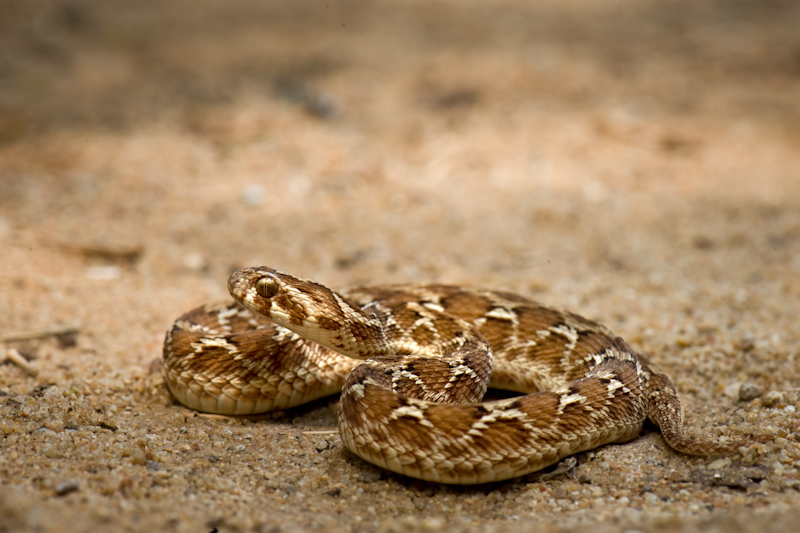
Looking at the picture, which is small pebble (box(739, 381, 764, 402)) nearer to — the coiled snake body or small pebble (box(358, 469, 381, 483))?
the coiled snake body

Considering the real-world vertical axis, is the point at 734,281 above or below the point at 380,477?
above

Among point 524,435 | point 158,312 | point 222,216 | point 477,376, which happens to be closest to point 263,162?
point 222,216

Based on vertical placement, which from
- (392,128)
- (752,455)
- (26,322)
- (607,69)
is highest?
(607,69)

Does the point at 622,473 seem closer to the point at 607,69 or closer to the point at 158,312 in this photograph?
the point at 158,312

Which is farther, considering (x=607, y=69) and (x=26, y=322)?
(x=607, y=69)

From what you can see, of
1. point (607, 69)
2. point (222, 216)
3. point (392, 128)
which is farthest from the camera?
point (607, 69)

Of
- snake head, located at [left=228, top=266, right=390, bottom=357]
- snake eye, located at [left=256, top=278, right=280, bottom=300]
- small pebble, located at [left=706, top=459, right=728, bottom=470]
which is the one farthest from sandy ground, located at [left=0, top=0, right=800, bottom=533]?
snake eye, located at [left=256, top=278, right=280, bottom=300]

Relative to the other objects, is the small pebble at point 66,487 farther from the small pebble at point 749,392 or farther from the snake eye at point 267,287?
the small pebble at point 749,392
